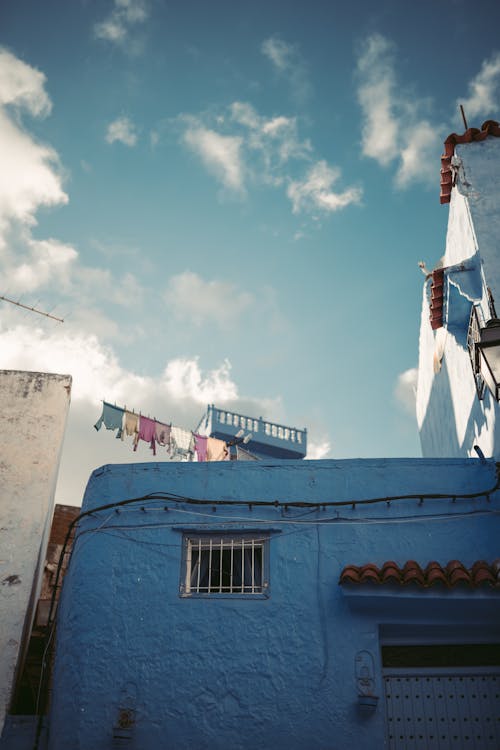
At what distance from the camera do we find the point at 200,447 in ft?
53.9

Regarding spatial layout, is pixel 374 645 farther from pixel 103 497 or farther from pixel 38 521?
pixel 38 521

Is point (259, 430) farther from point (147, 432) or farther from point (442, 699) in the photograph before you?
point (442, 699)

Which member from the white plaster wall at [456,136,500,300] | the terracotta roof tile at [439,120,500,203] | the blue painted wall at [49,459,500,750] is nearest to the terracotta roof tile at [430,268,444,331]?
the white plaster wall at [456,136,500,300]

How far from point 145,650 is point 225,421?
85.4ft

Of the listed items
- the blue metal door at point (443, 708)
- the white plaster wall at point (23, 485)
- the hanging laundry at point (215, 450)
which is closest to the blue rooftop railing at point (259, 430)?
the hanging laundry at point (215, 450)

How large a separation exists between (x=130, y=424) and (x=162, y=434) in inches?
40.3

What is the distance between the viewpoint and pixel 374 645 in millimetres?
7406

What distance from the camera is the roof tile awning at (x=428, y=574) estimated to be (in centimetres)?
704

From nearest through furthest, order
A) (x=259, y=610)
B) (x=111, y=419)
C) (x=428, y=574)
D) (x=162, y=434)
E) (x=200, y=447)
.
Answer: (x=428, y=574) → (x=259, y=610) → (x=111, y=419) → (x=162, y=434) → (x=200, y=447)

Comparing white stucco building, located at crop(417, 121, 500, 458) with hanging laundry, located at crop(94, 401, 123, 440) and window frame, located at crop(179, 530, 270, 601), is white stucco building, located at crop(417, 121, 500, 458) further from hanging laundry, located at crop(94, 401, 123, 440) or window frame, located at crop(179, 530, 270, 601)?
hanging laundry, located at crop(94, 401, 123, 440)

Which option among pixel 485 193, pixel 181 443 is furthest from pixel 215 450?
pixel 485 193

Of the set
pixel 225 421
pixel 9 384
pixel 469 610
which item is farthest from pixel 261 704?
pixel 225 421

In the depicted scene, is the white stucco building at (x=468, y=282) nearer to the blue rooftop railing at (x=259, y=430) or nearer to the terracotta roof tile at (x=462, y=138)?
the terracotta roof tile at (x=462, y=138)

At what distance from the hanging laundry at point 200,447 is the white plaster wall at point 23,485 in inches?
221
